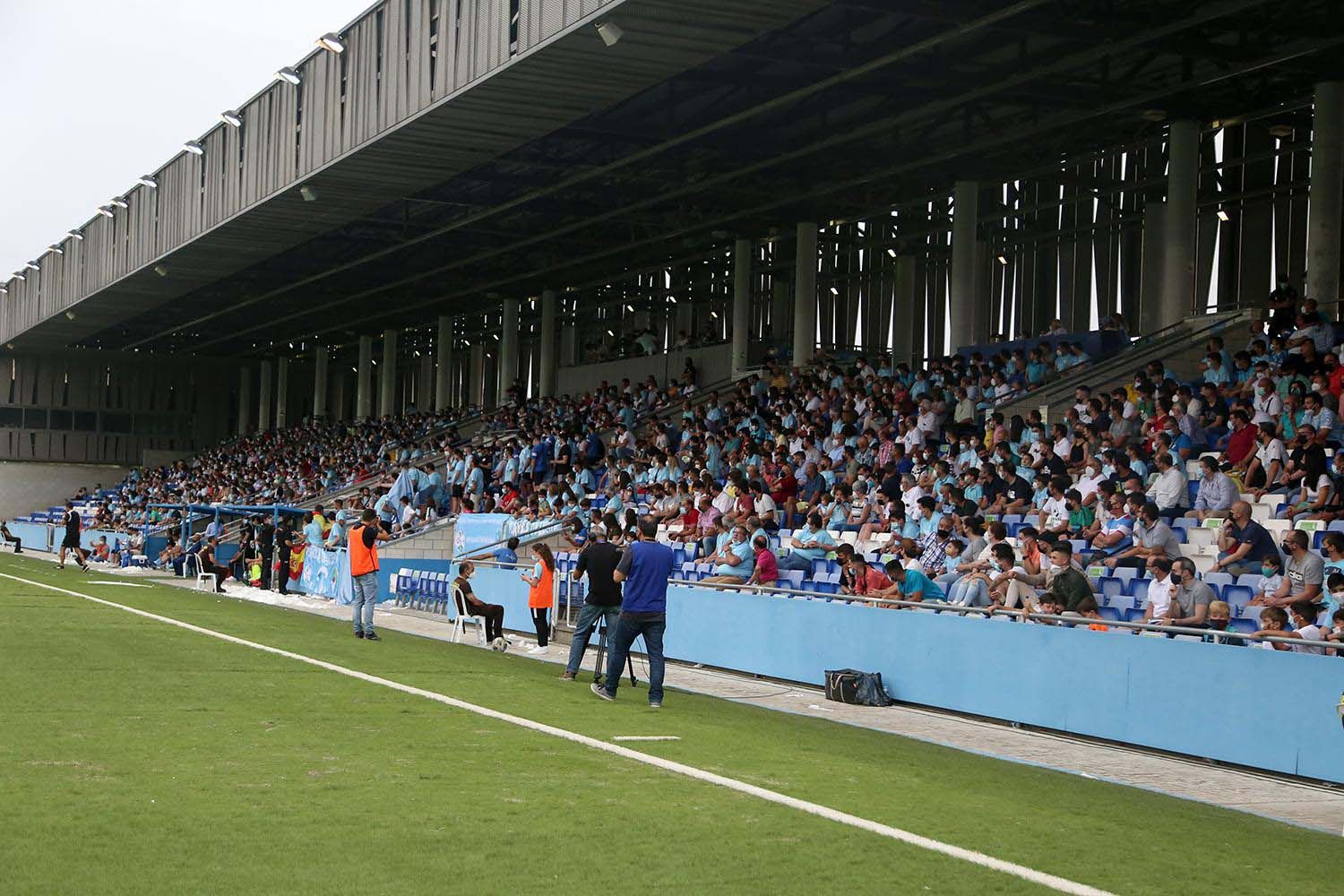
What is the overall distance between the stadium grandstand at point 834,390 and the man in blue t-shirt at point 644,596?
3.1 inches

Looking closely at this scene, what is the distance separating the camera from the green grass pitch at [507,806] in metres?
7.16

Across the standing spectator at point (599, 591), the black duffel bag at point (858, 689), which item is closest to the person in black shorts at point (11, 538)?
the standing spectator at point (599, 591)

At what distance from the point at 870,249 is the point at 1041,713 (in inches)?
1326

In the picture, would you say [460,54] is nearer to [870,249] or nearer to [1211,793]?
[1211,793]

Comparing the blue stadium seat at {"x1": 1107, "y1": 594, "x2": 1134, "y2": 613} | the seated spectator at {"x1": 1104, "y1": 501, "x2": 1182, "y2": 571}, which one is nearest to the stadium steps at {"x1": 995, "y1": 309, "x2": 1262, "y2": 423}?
the seated spectator at {"x1": 1104, "y1": 501, "x2": 1182, "y2": 571}

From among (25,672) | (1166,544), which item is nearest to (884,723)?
(1166,544)

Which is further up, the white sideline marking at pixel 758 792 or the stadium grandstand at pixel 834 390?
the stadium grandstand at pixel 834 390

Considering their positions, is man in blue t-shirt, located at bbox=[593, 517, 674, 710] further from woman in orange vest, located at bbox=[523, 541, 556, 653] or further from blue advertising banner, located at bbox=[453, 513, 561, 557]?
blue advertising banner, located at bbox=[453, 513, 561, 557]

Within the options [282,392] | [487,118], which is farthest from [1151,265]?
[282,392]

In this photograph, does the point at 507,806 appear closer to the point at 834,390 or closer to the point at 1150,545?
the point at 1150,545

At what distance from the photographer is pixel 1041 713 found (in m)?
14.5

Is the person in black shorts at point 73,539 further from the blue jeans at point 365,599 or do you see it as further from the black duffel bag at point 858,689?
the black duffel bag at point 858,689

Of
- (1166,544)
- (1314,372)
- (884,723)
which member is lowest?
(884,723)

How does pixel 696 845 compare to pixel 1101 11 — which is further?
pixel 1101 11
